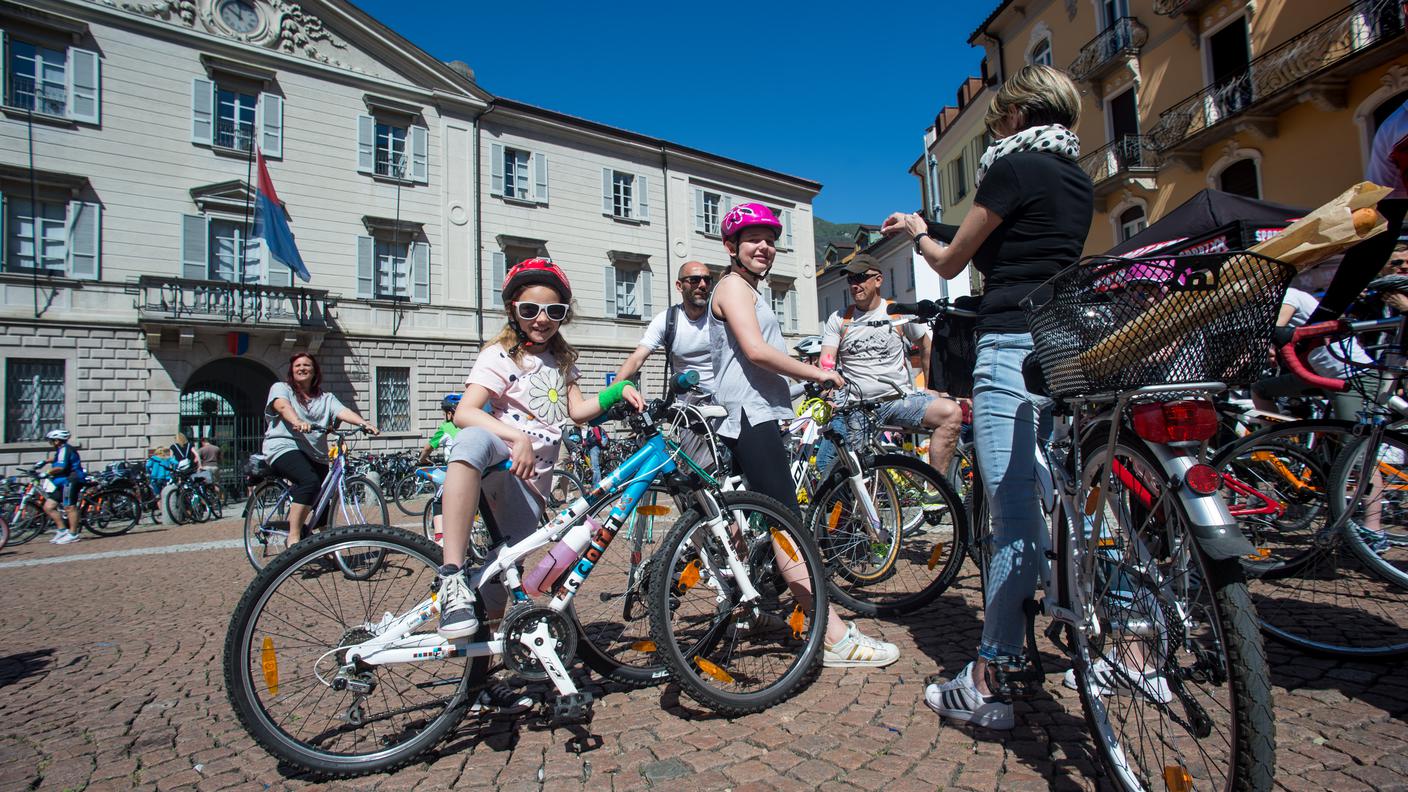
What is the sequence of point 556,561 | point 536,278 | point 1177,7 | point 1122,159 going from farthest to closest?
1. point 1122,159
2. point 1177,7
3. point 536,278
4. point 556,561

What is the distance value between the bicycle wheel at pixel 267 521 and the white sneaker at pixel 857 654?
16.8ft

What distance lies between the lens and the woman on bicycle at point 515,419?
2.41 meters

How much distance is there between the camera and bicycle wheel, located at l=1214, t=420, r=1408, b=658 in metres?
2.73

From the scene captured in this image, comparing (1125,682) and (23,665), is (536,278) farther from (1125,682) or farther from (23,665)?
(23,665)

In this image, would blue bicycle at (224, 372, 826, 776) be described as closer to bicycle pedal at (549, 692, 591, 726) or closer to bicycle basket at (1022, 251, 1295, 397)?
bicycle pedal at (549, 692, 591, 726)

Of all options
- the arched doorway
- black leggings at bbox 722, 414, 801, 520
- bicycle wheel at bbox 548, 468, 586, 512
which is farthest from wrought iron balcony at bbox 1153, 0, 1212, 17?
the arched doorway

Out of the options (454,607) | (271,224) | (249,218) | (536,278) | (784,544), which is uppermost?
(249,218)

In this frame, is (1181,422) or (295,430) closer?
(1181,422)

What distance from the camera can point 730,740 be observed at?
92.7 inches

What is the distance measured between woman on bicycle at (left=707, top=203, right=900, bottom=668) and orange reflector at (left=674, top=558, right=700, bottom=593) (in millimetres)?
573

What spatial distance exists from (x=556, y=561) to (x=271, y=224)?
19.8 m

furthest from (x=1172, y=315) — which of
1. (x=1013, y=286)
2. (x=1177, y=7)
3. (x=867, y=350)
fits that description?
(x=1177, y=7)

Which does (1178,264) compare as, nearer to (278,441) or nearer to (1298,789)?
(1298,789)

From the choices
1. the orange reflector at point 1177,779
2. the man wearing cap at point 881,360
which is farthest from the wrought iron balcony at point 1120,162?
the orange reflector at point 1177,779
